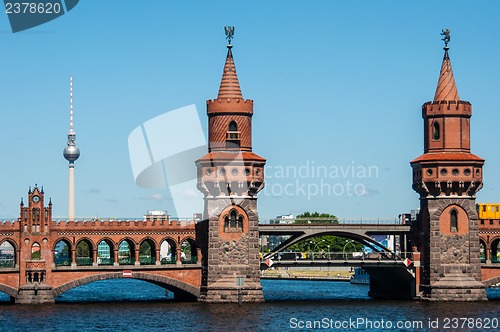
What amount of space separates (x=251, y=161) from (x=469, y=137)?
74.6ft

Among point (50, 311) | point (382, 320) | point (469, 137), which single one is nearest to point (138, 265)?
point (50, 311)

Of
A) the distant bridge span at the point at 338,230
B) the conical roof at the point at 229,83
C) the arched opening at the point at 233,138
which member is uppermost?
the conical roof at the point at 229,83

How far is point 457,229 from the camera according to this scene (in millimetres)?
125000

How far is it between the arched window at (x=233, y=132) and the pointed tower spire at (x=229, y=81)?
2.76 m

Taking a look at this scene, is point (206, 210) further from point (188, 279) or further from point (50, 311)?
point (50, 311)

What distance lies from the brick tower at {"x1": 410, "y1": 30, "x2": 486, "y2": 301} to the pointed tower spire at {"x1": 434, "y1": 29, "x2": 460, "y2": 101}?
634 millimetres

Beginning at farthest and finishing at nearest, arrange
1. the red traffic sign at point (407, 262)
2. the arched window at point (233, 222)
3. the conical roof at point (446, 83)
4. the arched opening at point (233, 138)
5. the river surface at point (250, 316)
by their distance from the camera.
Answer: the red traffic sign at point (407, 262)
the conical roof at point (446, 83)
the arched opening at point (233, 138)
the arched window at point (233, 222)
the river surface at point (250, 316)

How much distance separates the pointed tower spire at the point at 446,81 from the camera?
4993 inches

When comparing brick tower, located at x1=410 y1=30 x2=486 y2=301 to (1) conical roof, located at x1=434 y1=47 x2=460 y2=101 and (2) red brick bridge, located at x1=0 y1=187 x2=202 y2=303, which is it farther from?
(2) red brick bridge, located at x1=0 y1=187 x2=202 y2=303

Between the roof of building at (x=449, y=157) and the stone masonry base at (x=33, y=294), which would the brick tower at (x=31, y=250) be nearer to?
the stone masonry base at (x=33, y=294)

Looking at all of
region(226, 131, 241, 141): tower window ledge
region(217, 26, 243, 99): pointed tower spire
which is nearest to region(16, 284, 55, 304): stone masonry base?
region(226, 131, 241, 141): tower window ledge

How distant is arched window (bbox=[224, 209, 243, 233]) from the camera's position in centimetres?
12300

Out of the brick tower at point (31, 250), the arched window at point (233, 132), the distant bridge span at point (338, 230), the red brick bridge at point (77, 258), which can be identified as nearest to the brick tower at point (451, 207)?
the distant bridge span at point (338, 230)

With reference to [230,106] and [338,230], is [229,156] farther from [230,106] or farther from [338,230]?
[338,230]
